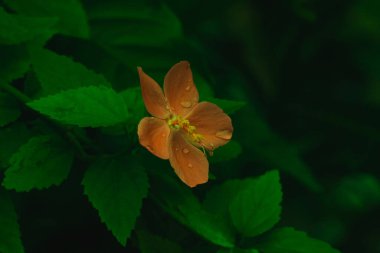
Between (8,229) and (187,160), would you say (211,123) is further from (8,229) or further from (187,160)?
(8,229)

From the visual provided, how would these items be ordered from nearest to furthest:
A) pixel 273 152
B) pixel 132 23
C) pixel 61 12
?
pixel 61 12 < pixel 132 23 < pixel 273 152

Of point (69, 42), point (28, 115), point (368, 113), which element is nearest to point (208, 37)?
point (368, 113)

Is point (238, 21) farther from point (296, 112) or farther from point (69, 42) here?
point (69, 42)

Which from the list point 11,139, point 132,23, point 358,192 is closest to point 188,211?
point 11,139

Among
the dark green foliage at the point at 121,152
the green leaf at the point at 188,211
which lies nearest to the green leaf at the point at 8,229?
the dark green foliage at the point at 121,152

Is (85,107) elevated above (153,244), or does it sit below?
above

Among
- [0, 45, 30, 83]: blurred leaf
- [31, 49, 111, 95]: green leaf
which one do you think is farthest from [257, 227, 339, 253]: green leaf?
[0, 45, 30, 83]: blurred leaf

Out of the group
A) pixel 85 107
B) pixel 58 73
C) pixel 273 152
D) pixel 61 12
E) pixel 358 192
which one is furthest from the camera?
pixel 358 192
